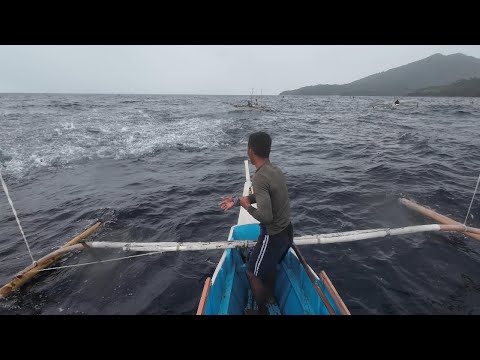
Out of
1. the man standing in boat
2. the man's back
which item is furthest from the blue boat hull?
the man's back

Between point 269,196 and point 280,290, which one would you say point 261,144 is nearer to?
point 269,196

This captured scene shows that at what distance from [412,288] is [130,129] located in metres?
24.6

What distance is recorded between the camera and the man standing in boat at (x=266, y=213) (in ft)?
11.1

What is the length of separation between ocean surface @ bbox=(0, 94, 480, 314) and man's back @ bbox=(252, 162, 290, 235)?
2601 mm

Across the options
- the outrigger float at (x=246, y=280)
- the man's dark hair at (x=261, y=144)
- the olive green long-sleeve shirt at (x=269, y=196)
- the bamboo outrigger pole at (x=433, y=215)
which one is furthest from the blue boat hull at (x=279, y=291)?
the bamboo outrigger pole at (x=433, y=215)

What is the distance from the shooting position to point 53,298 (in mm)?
5355

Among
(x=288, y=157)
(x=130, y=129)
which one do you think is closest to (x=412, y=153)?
(x=288, y=157)

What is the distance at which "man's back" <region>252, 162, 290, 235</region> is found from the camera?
11.0 ft

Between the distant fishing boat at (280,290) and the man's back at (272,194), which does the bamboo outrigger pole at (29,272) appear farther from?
the man's back at (272,194)

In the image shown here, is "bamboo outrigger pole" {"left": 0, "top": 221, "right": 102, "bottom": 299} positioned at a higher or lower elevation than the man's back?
lower

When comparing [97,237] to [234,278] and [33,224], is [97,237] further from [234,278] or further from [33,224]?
[234,278]

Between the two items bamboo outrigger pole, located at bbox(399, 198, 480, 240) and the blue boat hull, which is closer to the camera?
the blue boat hull

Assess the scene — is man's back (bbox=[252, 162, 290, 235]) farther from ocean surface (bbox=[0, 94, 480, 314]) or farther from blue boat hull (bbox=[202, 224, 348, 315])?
ocean surface (bbox=[0, 94, 480, 314])

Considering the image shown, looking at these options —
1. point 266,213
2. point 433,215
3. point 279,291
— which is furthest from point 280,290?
point 433,215
